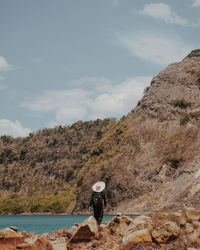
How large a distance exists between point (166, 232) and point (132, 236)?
Result: 1.18m

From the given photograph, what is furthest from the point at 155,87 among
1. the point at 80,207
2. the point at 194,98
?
the point at 80,207

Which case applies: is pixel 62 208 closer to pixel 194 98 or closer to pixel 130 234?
pixel 194 98

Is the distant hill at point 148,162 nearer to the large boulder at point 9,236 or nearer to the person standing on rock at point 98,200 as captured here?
the person standing on rock at point 98,200

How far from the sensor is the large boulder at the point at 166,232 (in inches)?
590

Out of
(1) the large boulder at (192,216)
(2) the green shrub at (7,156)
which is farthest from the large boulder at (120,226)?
(2) the green shrub at (7,156)

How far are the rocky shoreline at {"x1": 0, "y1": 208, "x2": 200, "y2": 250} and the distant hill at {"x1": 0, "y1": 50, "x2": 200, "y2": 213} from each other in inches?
1812

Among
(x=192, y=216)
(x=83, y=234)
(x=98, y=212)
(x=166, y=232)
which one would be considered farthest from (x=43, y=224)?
(x=166, y=232)

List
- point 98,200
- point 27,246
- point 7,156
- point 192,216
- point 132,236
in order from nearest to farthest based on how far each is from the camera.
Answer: point 132,236 < point 27,246 < point 192,216 < point 98,200 < point 7,156

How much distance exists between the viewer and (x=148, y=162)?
336 ft

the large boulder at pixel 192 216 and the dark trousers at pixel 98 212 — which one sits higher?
the dark trousers at pixel 98 212

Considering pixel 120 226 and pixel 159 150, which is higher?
pixel 159 150

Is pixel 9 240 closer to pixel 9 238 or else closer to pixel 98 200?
pixel 9 238

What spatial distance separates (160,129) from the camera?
109750 millimetres

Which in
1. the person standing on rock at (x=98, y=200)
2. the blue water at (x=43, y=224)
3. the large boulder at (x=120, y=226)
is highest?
the person standing on rock at (x=98, y=200)
